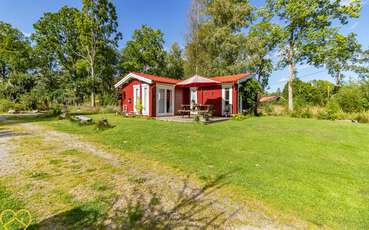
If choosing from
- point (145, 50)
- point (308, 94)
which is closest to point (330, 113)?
point (308, 94)

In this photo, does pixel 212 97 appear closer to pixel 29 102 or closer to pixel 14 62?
pixel 29 102

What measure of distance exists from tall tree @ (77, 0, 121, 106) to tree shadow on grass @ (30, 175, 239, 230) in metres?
22.0

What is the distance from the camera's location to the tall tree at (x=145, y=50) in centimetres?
2770

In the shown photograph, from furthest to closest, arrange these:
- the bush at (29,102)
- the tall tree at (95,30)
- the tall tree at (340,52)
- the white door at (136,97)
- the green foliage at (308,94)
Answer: the tall tree at (95,30) → the bush at (29,102) → the green foliage at (308,94) → the tall tree at (340,52) → the white door at (136,97)

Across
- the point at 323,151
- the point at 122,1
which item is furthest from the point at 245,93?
the point at 122,1

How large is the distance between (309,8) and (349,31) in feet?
13.7

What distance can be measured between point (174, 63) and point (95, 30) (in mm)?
12749

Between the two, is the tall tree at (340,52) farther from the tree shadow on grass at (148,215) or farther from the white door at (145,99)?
the tree shadow on grass at (148,215)

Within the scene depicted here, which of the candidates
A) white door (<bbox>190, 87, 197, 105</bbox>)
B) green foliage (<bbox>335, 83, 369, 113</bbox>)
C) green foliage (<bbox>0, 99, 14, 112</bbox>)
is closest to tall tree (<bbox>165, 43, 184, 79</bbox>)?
white door (<bbox>190, 87, 197, 105</bbox>)

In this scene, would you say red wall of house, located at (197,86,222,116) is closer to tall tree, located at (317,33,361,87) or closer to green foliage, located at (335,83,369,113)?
green foliage, located at (335,83,369,113)

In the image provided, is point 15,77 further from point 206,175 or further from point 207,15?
point 206,175

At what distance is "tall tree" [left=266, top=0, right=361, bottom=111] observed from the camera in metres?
15.8

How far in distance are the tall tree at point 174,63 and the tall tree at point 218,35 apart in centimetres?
699

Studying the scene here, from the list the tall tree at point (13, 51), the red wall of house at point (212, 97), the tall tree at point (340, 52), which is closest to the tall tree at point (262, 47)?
the tall tree at point (340, 52)
